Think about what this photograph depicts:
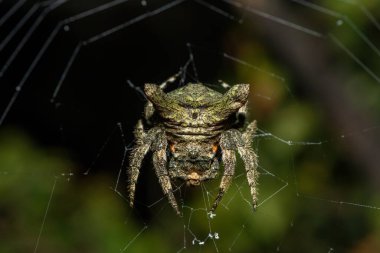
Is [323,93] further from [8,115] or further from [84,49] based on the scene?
[8,115]

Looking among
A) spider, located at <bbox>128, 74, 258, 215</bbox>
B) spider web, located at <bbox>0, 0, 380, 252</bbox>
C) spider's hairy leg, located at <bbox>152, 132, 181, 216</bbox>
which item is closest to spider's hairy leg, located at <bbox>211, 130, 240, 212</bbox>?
spider, located at <bbox>128, 74, 258, 215</bbox>

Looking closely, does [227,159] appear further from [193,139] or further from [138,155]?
[138,155]

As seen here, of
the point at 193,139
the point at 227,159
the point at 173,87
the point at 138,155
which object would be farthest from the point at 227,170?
the point at 173,87

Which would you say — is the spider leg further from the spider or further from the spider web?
the spider web

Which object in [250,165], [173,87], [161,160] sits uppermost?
[161,160]

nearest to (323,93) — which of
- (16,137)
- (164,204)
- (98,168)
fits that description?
(164,204)

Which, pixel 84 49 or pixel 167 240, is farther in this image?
pixel 84 49
